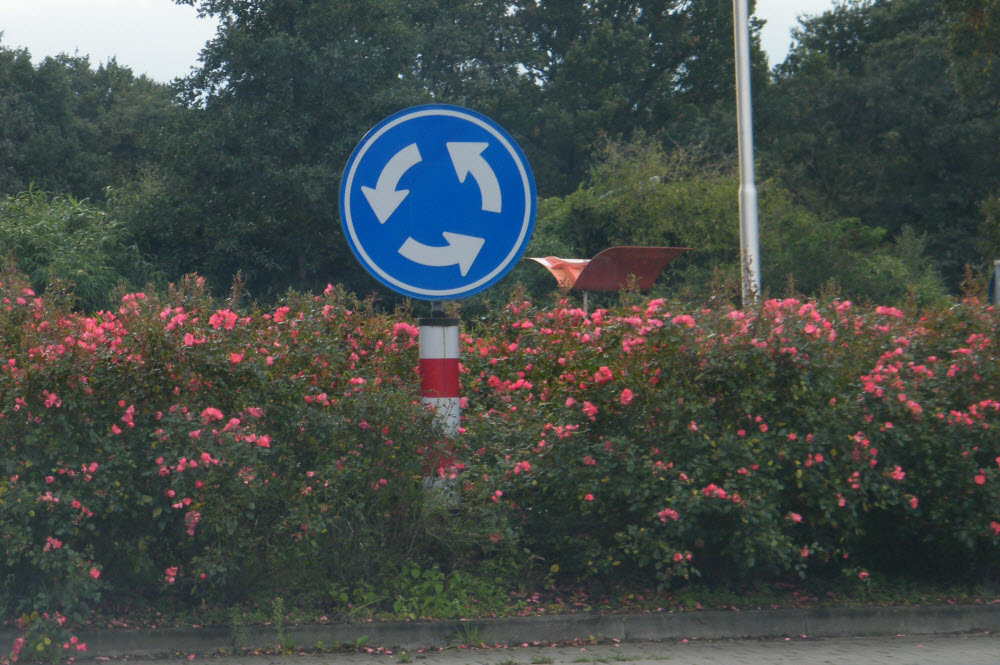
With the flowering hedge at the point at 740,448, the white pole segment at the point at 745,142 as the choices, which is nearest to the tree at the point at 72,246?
the white pole segment at the point at 745,142

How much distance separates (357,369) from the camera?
19.2 ft

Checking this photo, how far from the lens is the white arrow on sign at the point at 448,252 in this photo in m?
5.71

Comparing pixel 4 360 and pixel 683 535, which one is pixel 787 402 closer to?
pixel 683 535

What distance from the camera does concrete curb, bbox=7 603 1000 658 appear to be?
4.98 m

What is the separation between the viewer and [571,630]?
5359 millimetres

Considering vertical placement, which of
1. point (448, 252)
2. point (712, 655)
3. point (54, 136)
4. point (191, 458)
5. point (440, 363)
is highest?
point (54, 136)

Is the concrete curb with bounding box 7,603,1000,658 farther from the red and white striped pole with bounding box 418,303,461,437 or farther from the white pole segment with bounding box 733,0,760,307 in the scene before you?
the white pole segment with bounding box 733,0,760,307

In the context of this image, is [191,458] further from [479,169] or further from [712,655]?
[712,655]

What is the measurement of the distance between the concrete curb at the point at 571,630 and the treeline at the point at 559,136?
1888 mm

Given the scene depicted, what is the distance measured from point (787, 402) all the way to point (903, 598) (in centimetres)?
142

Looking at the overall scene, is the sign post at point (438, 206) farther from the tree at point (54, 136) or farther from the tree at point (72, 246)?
the tree at point (54, 136)

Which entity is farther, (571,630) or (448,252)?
(448,252)

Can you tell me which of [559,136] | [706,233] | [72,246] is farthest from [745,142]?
[559,136]

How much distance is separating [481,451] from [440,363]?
522 mm
